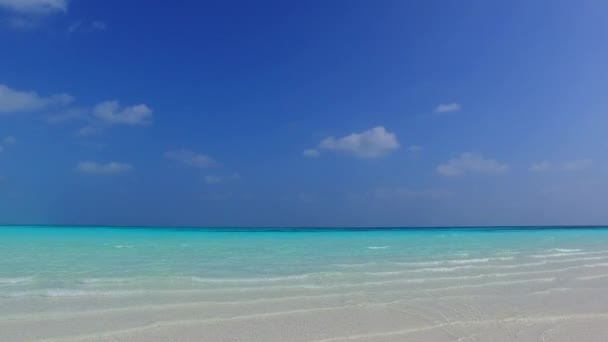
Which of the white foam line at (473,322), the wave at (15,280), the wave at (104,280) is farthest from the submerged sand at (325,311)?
the wave at (15,280)

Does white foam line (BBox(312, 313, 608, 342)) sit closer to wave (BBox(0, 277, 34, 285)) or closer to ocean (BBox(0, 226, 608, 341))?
ocean (BBox(0, 226, 608, 341))

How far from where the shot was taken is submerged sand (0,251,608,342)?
14.4 ft

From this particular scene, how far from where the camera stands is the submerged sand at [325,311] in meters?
4.40

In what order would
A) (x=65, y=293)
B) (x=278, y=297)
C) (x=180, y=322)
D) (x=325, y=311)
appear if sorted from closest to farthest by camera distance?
(x=180, y=322), (x=325, y=311), (x=278, y=297), (x=65, y=293)

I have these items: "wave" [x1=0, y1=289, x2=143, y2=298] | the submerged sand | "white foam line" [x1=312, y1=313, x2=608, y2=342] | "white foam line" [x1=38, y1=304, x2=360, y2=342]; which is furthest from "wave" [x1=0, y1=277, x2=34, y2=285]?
"white foam line" [x1=312, y1=313, x2=608, y2=342]

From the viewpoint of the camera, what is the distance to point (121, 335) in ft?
14.2

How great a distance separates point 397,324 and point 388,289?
2.28 m

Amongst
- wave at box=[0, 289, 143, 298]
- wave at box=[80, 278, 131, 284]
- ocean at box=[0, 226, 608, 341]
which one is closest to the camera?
ocean at box=[0, 226, 608, 341]

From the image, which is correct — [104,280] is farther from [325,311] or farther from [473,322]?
[473,322]

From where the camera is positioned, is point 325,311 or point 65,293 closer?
point 325,311

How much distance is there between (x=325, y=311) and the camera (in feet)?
17.8

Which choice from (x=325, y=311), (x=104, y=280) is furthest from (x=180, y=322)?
(x=104, y=280)

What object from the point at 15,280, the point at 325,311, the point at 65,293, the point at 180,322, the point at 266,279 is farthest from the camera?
the point at 266,279

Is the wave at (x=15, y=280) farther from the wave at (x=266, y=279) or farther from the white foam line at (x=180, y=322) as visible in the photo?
the white foam line at (x=180, y=322)
